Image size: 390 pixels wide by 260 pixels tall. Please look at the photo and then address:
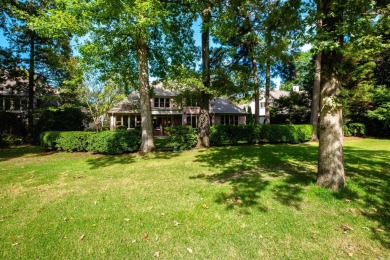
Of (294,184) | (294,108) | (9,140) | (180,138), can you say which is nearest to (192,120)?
(294,108)

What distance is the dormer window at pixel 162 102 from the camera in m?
27.8

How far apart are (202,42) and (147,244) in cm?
1379

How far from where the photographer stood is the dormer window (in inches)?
1095

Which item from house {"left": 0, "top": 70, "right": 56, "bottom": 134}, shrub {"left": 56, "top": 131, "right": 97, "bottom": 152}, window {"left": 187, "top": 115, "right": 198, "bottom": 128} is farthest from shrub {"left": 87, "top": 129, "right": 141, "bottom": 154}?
window {"left": 187, "top": 115, "right": 198, "bottom": 128}

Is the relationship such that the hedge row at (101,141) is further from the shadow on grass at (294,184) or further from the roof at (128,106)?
the roof at (128,106)

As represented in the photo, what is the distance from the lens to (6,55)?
1931 centimetres

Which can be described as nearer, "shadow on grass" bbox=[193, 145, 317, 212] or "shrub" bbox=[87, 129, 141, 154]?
"shadow on grass" bbox=[193, 145, 317, 212]

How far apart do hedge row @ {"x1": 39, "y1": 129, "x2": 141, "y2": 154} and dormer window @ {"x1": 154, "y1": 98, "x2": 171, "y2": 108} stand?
14922 millimetres

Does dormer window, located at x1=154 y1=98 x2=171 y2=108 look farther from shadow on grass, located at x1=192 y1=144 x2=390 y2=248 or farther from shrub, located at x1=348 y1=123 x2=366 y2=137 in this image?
shrub, located at x1=348 y1=123 x2=366 y2=137

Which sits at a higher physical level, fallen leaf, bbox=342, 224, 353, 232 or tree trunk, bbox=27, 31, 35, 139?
tree trunk, bbox=27, 31, 35, 139

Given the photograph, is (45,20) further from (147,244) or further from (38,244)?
(147,244)

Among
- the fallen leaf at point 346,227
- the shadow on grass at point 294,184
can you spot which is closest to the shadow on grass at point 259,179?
the shadow on grass at point 294,184

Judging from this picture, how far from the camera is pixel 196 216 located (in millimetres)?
4281

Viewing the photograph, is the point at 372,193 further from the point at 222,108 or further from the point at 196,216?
the point at 222,108
